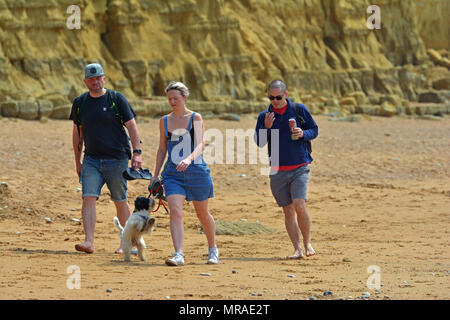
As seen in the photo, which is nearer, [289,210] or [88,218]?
[88,218]

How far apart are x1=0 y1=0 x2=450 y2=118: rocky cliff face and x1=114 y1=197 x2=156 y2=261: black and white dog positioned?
14262 mm

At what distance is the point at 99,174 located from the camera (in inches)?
298

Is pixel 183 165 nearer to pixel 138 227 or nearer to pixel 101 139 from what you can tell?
pixel 138 227

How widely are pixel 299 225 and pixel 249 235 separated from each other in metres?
2.00

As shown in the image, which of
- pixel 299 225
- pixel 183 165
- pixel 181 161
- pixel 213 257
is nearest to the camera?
pixel 183 165

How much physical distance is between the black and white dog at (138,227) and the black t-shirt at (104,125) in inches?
27.7

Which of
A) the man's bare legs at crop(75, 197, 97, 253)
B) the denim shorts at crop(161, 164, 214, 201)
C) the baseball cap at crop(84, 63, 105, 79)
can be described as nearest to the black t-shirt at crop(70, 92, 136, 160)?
the baseball cap at crop(84, 63, 105, 79)

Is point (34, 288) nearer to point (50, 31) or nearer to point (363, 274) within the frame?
point (363, 274)

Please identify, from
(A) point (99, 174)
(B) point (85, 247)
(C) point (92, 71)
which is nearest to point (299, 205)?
(A) point (99, 174)

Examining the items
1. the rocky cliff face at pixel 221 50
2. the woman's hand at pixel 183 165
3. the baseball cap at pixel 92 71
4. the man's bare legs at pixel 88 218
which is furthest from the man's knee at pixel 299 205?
the rocky cliff face at pixel 221 50

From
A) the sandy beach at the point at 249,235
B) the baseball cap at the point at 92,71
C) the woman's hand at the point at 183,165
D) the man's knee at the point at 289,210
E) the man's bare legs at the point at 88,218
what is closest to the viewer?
the sandy beach at the point at 249,235

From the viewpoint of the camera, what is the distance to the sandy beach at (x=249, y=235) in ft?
19.5

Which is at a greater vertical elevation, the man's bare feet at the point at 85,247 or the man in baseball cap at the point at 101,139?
the man in baseball cap at the point at 101,139

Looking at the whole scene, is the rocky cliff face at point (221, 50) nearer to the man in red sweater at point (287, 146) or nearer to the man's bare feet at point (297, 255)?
the man in red sweater at point (287, 146)
